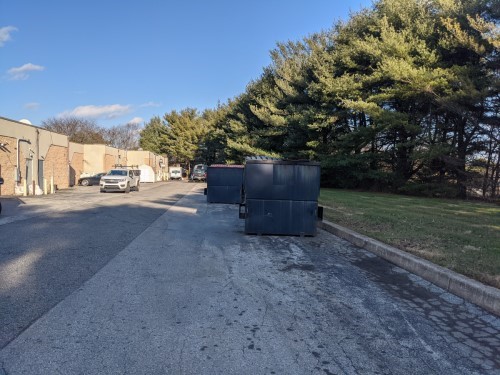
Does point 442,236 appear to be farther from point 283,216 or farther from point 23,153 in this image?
point 23,153

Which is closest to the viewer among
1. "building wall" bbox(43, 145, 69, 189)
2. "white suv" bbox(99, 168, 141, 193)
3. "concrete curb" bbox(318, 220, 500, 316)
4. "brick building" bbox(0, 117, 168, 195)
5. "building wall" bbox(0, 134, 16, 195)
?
"concrete curb" bbox(318, 220, 500, 316)

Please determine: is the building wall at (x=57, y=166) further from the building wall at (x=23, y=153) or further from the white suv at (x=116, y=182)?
the white suv at (x=116, y=182)

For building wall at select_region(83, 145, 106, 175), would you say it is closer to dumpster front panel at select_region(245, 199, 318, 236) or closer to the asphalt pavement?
dumpster front panel at select_region(245, 199, 318, 236)

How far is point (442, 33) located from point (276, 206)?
71.6ft

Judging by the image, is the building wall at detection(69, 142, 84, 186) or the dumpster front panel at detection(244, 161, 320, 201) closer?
the dumpster front panel at detection(244, 161, 320, 201)

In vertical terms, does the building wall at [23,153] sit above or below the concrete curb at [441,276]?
above

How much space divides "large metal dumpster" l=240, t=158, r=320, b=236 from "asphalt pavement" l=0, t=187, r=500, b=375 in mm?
2995

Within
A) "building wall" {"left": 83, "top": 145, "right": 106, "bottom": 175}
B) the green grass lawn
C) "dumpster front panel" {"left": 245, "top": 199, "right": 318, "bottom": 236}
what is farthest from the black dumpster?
"building wall" {"left": 83, "top": 145, "right": 106, "bottom": 175}

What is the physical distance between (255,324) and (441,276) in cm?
→ 333

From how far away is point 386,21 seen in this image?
2747 centimetres

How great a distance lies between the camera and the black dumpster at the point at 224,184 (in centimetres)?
2209

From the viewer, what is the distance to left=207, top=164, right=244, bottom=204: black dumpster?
2209cm

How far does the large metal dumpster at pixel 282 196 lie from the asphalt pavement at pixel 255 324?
2995 millimetres

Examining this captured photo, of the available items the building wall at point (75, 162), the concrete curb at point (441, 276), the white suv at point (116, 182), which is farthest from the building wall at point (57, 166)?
the concrete curb at point (441, 276)
